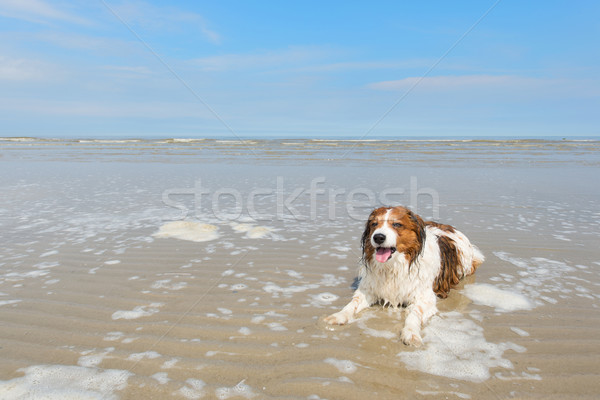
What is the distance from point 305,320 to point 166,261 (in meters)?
2.72

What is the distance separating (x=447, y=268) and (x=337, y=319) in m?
1.70

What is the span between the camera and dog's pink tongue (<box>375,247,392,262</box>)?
405 centimetres

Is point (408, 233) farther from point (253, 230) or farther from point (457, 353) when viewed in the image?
point (253, 230)

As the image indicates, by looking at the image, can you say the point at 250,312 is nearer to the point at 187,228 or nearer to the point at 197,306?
the point at 197,306

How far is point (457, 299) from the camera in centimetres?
450

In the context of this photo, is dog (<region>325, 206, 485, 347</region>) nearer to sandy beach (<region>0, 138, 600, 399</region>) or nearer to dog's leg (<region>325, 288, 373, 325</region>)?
dog's leg (<region>325, 288, 373, 325</region>)

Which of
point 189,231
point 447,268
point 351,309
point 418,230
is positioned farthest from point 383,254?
point 189,231

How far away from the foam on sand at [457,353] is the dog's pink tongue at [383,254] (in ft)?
2.51

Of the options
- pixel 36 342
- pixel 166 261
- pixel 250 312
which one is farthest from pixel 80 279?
pixel 250 312

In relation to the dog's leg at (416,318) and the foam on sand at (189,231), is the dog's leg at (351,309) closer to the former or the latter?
the dog's leg at (416,318)

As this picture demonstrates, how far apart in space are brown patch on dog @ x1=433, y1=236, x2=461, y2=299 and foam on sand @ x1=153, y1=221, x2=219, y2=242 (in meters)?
4.01

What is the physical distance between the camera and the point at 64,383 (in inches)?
114

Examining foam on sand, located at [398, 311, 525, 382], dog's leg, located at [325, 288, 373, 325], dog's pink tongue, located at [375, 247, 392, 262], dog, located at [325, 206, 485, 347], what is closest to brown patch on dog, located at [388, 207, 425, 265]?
dog, located at [325, 206, 485, 347]

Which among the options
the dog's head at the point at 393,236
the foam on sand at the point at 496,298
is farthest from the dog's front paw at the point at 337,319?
the foam on sand at the point at 496,298
